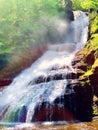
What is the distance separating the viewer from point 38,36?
Result: 31.5m

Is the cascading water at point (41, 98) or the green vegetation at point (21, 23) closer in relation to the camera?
the cascading water at point (41, 98)

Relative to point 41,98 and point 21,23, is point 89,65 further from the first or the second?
point 21,23

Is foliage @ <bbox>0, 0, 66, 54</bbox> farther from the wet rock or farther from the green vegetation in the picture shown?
the wet rock

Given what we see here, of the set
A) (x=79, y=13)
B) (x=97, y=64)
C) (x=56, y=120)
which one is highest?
(x=79, y=13)

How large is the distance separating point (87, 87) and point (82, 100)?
80cm

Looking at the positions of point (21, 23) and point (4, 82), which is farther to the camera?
point (21, 23)

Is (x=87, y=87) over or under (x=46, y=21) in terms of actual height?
under

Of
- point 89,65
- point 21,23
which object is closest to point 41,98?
point 89,65

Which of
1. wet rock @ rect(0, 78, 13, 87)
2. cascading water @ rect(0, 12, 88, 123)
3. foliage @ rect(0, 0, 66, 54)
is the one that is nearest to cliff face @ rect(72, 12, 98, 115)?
cascading water @ rect(0, 12, 88, 123)

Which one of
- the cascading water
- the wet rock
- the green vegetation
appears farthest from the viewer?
the green vegetation

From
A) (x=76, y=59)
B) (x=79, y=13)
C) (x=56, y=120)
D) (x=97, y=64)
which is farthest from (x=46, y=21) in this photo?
(x=56, y=120)

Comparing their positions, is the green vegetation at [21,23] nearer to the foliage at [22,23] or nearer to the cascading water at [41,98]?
the foliage at [22,23]

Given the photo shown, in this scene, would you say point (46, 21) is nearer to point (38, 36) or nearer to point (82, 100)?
point (38, 36)

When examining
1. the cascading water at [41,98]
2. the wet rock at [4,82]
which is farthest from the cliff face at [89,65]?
the wet rock at [4,82]
